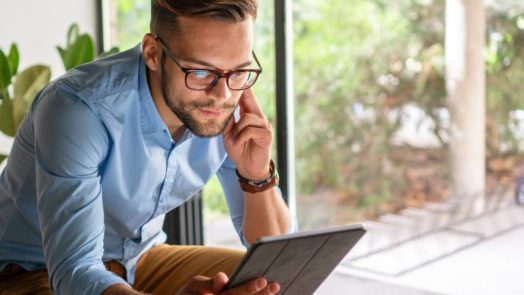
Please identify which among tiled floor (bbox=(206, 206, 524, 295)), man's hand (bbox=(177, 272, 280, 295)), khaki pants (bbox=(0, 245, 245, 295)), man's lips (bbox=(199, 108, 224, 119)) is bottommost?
tiled floor (bbox=(206, 206, 524, 295))

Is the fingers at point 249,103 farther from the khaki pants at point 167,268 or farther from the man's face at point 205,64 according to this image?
the khaki pants at point 167,268

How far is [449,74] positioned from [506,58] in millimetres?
261

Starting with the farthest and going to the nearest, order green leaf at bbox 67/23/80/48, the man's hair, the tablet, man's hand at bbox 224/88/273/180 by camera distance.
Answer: green leaf at bbox 67/23/80/48 < man's hand at bbox 224/88/273/180 < the man's hair < the tablet

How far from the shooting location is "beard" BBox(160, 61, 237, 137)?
1692 millimetres

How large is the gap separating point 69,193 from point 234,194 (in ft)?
1.85

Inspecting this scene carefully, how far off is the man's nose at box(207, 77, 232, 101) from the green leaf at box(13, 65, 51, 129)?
1.36 metres

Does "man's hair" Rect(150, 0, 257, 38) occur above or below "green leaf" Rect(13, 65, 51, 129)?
above

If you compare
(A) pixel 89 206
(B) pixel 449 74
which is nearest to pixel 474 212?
(B) pixel 449 74

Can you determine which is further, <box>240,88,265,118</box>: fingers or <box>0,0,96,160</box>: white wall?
<box>0,0,96,160</box>: white wall

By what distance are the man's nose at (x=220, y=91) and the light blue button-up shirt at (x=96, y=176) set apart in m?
0.17

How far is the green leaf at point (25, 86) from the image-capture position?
2807 millimetres

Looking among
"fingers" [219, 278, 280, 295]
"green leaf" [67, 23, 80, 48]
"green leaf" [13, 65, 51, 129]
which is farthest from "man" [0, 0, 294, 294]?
"green leaf" [67, 23, 80, 48]

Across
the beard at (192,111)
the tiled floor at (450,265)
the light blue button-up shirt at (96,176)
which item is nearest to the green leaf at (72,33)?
the tiled floor at (450,265)

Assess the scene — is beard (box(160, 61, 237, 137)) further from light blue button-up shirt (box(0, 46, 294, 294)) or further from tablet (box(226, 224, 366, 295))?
tablet (box(226, 224, 366, 295))
